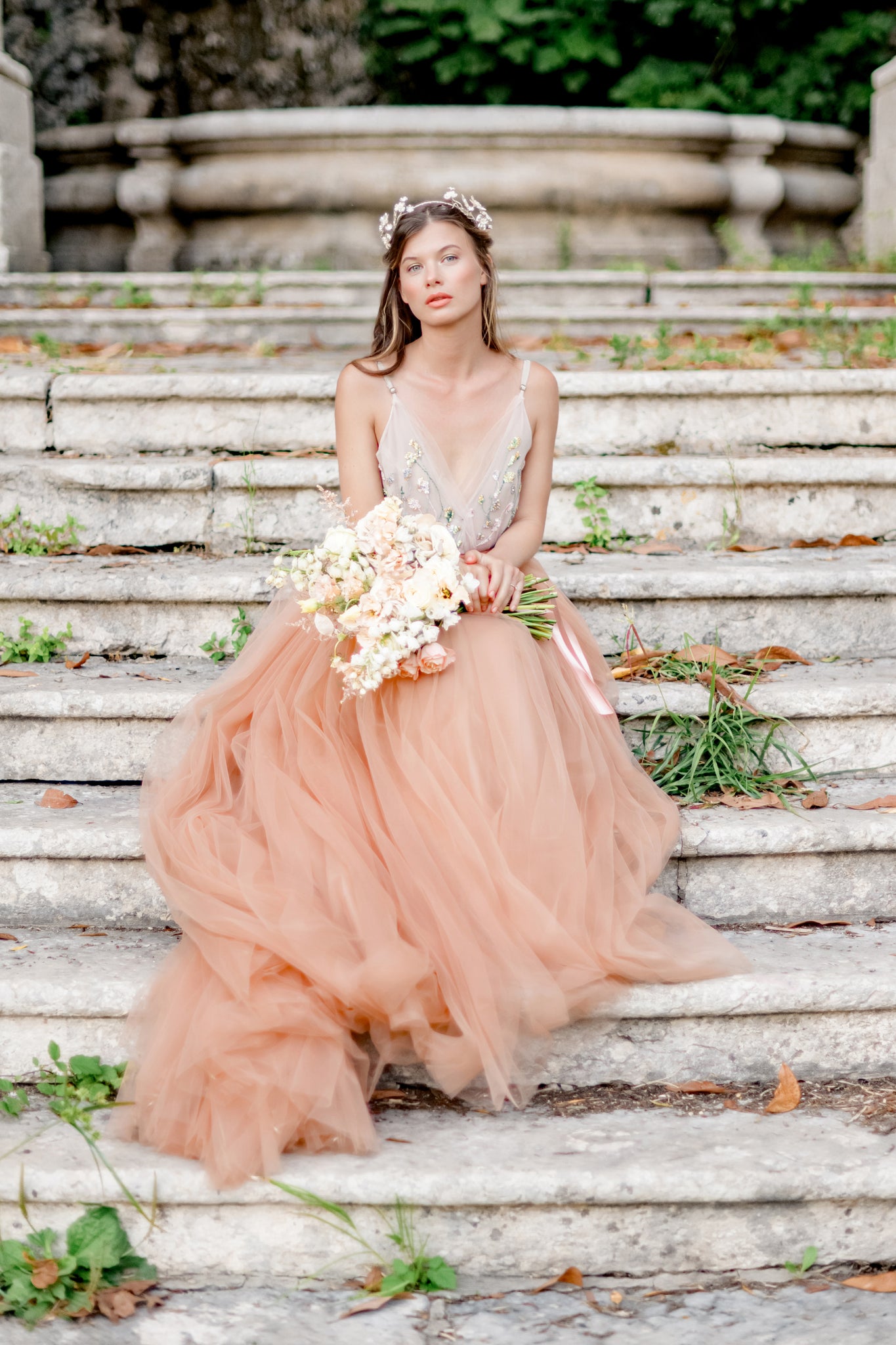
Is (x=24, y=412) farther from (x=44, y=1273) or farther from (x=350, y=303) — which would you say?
(x=44, y=1273)

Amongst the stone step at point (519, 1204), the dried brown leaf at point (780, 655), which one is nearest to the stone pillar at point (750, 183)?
the dried brown leaf at point (780, 655)

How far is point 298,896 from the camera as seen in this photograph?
224cm

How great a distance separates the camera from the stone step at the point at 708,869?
8.58 feet

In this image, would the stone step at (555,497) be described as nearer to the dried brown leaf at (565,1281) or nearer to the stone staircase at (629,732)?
the stone staircase at (629,732)

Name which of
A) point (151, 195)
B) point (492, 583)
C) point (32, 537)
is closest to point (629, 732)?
point (492, 583)

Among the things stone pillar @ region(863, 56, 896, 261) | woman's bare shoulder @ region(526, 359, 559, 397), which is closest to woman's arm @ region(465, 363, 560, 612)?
woman's bare shoulder @ region(526, 359, 559, 397)

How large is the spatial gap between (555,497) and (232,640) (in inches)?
43.9

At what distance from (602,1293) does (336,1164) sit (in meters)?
0.47

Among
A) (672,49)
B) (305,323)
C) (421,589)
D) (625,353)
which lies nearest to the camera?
(421,589)

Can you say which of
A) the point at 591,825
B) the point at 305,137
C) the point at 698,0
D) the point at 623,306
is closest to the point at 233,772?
the point at 591,825

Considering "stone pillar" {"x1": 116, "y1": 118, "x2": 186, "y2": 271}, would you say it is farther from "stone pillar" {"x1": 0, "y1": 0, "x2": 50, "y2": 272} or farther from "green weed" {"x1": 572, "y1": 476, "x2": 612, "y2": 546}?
"green weed" {"x1": 572, "y1": 476, "x2": 612, "y2": 546}

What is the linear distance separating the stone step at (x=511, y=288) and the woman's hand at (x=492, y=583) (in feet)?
10.5

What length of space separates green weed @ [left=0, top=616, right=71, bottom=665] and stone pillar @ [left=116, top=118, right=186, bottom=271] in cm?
434

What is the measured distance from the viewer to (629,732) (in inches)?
118
